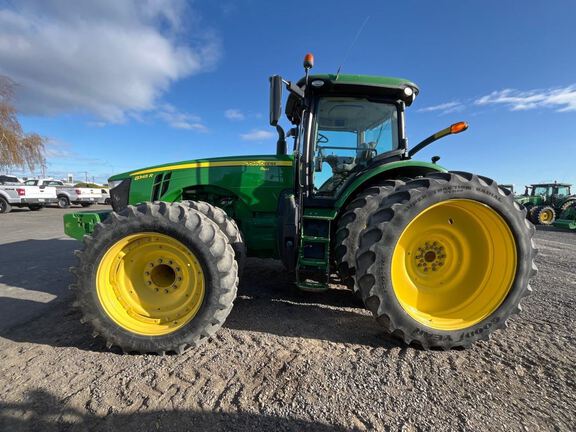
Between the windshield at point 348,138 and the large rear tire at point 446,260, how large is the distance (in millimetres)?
860

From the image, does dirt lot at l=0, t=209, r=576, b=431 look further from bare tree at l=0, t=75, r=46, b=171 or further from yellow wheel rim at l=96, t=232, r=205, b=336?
bare tree at l=0, t=75, r=46, b=171

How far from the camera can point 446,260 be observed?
295 cm

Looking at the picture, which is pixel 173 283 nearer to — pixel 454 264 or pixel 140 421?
pixel 140 421

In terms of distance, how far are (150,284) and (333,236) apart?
179cm

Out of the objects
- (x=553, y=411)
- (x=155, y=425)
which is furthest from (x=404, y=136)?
(x=155, y=425)

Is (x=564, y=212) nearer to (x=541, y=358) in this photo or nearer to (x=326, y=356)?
(x=541, y=358)

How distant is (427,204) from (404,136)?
44.6 inches

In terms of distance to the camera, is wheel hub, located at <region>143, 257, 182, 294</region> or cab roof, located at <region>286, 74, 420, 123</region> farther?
cab roof, located at <region>286, 74, 420, 123</region>

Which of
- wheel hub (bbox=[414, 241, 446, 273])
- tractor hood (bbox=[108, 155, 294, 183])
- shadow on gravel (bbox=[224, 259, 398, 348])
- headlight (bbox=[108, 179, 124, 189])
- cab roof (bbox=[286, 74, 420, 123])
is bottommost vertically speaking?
shadow on gravel (bbox=[224, 259, 398, 348])

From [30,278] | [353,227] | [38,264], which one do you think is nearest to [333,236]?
[353,227]

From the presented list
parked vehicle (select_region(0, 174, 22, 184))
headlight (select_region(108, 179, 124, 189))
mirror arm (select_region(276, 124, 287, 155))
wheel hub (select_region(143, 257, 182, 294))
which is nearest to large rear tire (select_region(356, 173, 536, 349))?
wheel hub (select_region(143, 257, 182, 294))

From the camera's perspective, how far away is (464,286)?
9.52ft

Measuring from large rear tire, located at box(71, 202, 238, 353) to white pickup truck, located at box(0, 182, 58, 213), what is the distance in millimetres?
17043

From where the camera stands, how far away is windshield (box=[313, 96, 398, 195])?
3.34m
